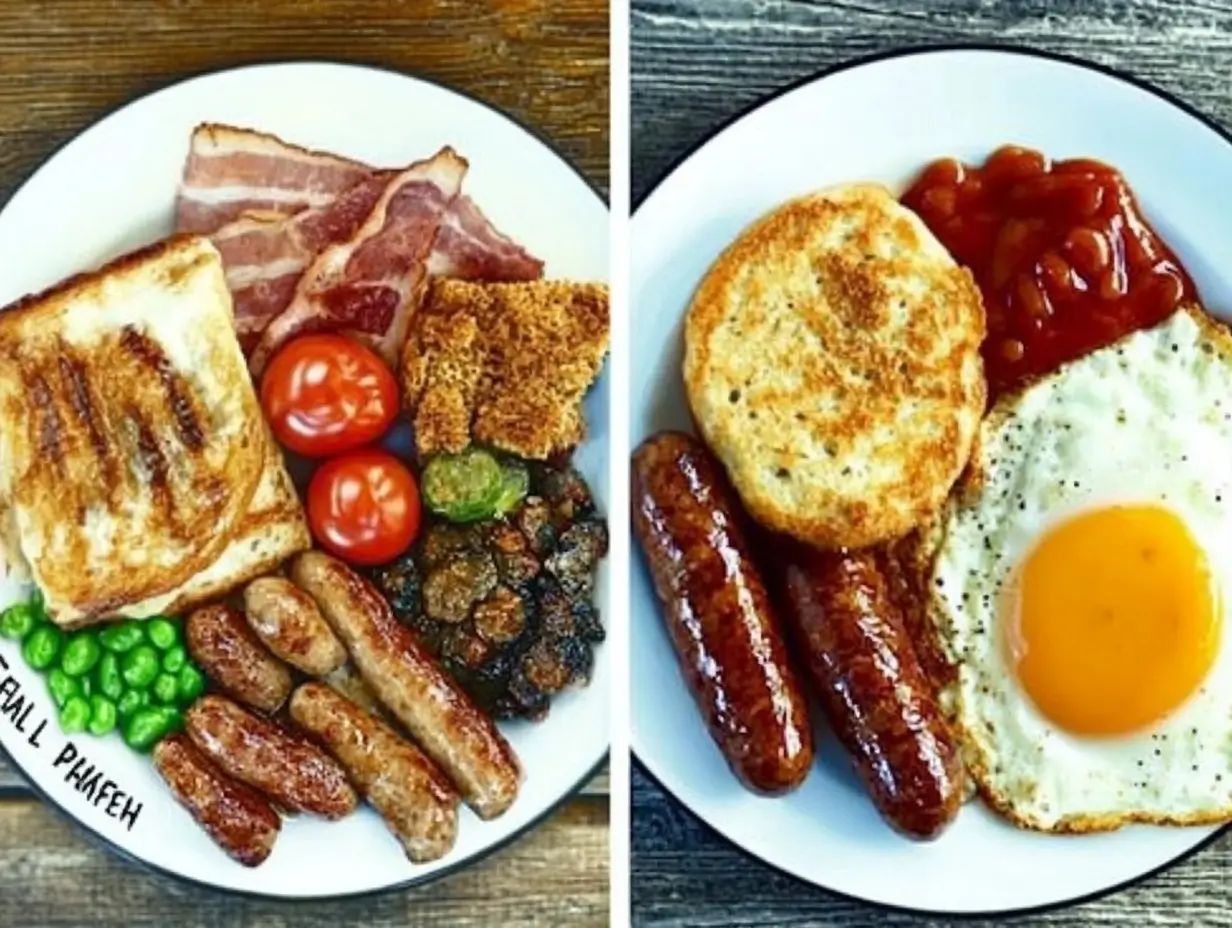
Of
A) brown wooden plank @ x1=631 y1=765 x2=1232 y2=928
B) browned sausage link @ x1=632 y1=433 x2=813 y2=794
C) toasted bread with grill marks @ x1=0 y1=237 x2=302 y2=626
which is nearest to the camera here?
toasted bread with grill marks @ x1=0 y1=237 x2=302 y2=626

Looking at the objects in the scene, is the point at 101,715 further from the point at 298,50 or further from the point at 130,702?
the point at 298,50

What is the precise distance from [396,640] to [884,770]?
18.4 inches

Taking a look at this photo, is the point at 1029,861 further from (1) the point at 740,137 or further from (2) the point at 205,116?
(2) the point at 205,116

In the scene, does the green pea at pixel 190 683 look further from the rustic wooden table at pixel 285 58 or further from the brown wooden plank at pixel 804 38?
the brown wooden plank at pixel 804 38

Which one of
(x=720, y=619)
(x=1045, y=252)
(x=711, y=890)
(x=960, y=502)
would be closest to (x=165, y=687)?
(x=720, y=619)

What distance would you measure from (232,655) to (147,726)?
0.08 meters

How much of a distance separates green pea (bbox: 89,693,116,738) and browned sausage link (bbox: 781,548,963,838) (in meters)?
0.61

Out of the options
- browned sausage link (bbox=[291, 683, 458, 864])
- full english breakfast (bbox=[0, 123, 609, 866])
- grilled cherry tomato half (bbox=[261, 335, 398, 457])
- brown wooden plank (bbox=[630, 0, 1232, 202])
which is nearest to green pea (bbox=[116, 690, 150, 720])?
full english breakfast (bbox=[0, 123, 609, 866])

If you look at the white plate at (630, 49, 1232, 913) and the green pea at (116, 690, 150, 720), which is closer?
the green pea at (116, 690, 150, 720)

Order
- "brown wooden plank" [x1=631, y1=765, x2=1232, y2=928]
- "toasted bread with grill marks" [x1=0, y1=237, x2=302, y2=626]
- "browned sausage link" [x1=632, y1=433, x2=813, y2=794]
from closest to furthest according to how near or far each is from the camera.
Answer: "toasted bread with grill marks" [x1=0, y1=237, x2=302, y2=626]
"browned sausage link" [x1=632, y1=433, x2=813, y2=794]
"brown wooden plank" [x1=631, y1=765, x2=1232, y2=928]

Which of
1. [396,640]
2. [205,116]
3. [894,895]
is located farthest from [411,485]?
[894,895]

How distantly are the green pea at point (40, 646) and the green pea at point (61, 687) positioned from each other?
1 cm

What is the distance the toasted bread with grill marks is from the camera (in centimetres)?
122

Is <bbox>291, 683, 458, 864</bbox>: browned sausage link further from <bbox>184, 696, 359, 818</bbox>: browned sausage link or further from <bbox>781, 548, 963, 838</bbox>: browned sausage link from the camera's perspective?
<bbox>781, 548, 963, 838</bbox>: browned sausage link
